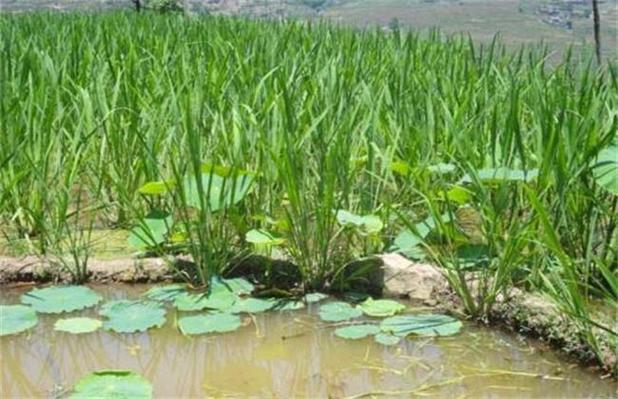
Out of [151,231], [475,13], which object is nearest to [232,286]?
[151,231]

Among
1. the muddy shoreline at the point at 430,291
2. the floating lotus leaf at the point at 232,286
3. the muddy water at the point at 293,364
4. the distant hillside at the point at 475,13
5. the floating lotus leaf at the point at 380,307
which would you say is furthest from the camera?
the distant hillside at the point at 475,13

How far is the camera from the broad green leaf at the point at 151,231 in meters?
2.34

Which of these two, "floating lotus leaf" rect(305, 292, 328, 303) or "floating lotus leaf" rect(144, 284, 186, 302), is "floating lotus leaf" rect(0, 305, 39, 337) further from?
"floating lotus leaf" rect(305, 292, 328, 303)

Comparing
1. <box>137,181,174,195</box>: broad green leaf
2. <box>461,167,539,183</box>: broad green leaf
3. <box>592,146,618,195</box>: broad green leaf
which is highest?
<box>592,146,618,195</box>: broad green leaf

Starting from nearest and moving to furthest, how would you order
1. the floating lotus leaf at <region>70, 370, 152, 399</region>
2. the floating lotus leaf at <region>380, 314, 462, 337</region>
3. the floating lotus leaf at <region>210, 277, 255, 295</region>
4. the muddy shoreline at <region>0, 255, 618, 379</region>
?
1. the floating lotus leaf at <region>70, 370, 152, 399</region>
2. the muddy shoreline at <region>0, 255, 618, 379</region>
3. the floating lotus leaf at <region>380, 314, 462, 337</region>
4. the floating lotus leaf at <region>210, 277, 255, 295</region>

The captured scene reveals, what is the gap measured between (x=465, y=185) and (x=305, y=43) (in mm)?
2577

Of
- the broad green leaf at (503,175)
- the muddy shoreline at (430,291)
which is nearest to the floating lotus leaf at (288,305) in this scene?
the muddy shoreline at (430,291)

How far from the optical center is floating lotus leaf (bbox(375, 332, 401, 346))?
1977mm

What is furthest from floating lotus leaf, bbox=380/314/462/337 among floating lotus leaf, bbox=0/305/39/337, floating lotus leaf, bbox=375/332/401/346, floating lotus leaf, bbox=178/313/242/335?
floating lotus leaf, bbox=0/305/39/337

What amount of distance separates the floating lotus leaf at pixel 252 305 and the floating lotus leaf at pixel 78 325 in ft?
1.07

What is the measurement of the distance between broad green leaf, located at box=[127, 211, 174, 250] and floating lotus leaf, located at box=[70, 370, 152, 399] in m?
0.70

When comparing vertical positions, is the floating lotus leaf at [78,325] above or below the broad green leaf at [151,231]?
below

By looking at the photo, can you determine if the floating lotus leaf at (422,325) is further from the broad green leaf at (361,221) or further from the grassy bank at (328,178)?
the broad green leaf at (361,221)

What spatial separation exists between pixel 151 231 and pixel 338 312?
0.63 m
